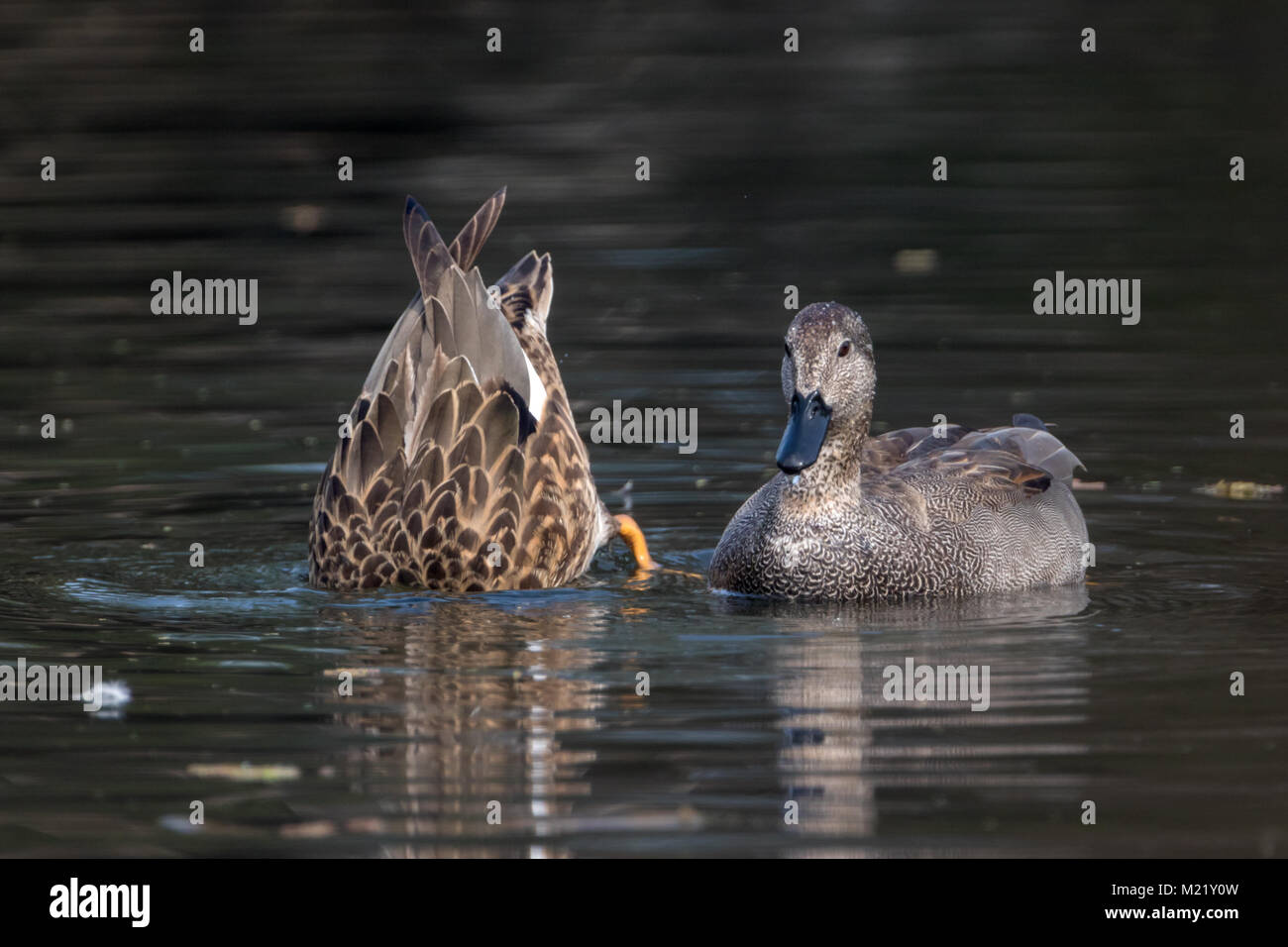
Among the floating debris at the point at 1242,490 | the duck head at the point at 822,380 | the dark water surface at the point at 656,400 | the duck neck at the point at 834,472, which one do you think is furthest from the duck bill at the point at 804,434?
the floating debris at the point at 1242,490

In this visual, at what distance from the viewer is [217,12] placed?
1244 inches

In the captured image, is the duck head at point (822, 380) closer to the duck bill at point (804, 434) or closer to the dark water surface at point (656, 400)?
the duck bill at point (804, 434)

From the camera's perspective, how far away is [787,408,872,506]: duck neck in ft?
33.1

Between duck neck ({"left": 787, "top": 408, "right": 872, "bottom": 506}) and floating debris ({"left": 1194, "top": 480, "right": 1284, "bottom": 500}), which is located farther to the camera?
floating debris ({"left": 1194, "top": 480, "right": 1284, "bottom": 500})

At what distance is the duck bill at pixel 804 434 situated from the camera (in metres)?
9.30

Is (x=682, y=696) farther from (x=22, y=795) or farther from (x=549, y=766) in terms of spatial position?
(x=22, y=795)

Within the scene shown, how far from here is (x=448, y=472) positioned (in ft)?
33.3

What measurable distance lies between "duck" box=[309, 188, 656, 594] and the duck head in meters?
1.29

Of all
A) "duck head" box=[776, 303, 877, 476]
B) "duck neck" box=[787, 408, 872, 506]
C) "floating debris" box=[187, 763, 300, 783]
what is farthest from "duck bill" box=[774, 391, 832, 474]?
"floating debris" box=[187, 763, 300, 783]

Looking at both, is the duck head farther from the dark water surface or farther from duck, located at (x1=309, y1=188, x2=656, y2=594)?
duck, located at (x1=309, y1=188, x2=656, y2=594)

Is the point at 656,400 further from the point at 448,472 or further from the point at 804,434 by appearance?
the point at 804,434

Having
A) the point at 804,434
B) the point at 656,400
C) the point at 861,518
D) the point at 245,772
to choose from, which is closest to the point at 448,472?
the point at 804,434

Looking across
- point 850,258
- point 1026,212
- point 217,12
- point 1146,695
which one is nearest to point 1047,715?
point 1146,695

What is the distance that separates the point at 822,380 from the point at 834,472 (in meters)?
0.59
